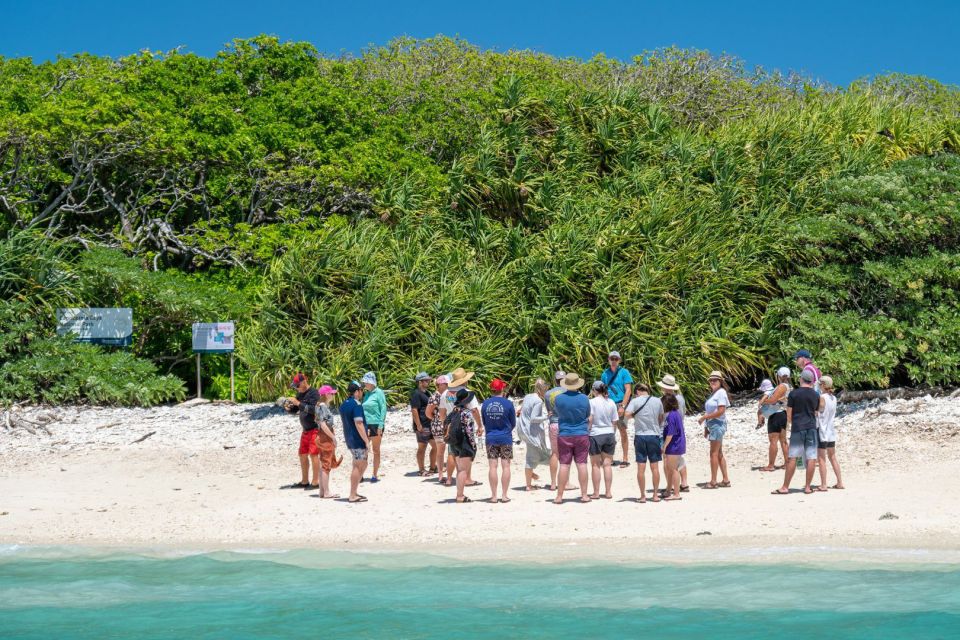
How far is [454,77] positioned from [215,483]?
80.3ft

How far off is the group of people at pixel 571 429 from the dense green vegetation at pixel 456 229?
4.08m

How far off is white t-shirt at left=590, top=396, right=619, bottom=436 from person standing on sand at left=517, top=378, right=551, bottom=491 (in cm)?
82

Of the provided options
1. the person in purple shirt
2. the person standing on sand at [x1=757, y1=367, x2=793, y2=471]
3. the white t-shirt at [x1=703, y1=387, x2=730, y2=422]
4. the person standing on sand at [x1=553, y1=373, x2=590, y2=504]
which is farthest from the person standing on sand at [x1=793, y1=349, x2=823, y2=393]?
the person standing on sand at [x1=553, y1=373, x2=590, y2=504]

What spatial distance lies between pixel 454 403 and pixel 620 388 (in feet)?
8.63

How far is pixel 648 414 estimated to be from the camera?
11891mm

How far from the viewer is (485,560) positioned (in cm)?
1077

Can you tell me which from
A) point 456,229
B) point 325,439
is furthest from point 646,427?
point 456,229

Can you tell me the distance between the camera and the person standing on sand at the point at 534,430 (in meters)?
12.8

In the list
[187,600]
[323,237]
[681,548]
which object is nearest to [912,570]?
[681,548]

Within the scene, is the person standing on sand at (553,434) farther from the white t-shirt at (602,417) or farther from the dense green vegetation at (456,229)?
the dense green vegetation at (456,229)

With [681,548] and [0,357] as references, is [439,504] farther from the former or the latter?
[0,357]

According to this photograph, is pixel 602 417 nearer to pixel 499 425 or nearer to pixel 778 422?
pixel 499 425

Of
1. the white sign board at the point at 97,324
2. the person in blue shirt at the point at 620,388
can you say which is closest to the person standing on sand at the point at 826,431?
the person in blue shirt at the point at 620,388

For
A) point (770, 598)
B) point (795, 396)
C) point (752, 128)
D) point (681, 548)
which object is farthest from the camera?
point (752, 128)
